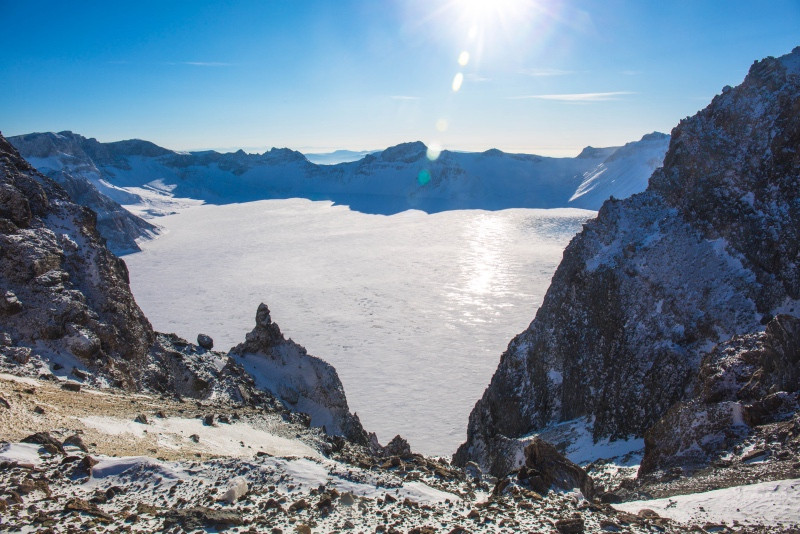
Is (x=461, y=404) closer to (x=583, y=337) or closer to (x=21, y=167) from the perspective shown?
(x=583, y=337)

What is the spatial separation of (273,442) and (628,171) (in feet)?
585

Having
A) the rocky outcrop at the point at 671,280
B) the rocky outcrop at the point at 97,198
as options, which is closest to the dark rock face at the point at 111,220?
the rocky outcrop at the point at 97,198

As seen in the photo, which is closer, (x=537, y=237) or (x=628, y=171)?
(x=537, y=237)

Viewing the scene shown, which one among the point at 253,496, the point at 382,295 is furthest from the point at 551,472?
the point at 382,295

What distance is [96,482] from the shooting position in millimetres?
7762

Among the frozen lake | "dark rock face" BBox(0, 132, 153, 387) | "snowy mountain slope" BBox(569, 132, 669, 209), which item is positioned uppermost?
"snowy mountain slope" BBox(569, 132, 669, 209)

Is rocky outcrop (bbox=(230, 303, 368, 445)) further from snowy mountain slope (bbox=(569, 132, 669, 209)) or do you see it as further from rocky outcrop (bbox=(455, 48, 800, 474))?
snowy mountain slope (bbox=(569, 132, 669, 209))

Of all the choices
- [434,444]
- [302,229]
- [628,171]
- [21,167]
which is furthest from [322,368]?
[628,171]

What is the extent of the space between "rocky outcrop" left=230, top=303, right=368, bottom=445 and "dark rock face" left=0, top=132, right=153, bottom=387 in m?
6.10

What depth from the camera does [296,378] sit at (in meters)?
26.3

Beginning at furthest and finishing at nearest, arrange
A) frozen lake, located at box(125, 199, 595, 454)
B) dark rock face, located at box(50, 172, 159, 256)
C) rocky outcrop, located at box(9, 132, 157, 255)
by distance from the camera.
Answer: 1. rocky outcrop, located at box(9, 132, 157, 255)
2. dark rock face, located at box(50, 172, 159, 256)
3. frozen lake, located at box(125, 199, 595, 454)

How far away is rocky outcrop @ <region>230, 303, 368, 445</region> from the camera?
25.1 metres

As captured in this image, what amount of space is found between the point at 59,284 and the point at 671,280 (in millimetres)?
21947

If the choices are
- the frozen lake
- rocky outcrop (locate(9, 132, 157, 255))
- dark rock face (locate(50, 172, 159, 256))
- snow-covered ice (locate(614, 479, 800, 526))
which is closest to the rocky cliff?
the frozen lake
